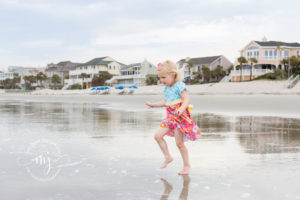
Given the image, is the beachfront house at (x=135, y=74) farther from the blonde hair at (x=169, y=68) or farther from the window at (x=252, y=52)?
the blonde hair at (x=169, y=68)

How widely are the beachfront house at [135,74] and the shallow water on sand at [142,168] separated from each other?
78.0 m

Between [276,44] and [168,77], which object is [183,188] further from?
[276,44]

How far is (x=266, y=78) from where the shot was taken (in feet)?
165

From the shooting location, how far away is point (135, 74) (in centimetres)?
8869

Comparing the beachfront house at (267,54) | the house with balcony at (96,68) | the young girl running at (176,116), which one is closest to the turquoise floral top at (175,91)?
the young girl running at (176,116)

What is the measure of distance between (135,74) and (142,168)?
8433 cm

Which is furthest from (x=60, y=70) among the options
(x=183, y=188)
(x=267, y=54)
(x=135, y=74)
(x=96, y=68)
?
(x=183, y=188)

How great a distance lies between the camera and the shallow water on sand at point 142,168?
12.0 ft

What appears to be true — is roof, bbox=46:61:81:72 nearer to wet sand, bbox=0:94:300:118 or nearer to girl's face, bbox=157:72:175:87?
wet sand, bbox=0:94:300:118

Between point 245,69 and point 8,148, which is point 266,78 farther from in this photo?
point 8,148

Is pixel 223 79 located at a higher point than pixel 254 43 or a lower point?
lower

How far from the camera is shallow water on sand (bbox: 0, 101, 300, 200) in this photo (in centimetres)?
365

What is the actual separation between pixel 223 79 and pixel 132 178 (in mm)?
57773

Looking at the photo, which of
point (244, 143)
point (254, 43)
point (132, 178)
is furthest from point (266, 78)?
point (132, 178)
